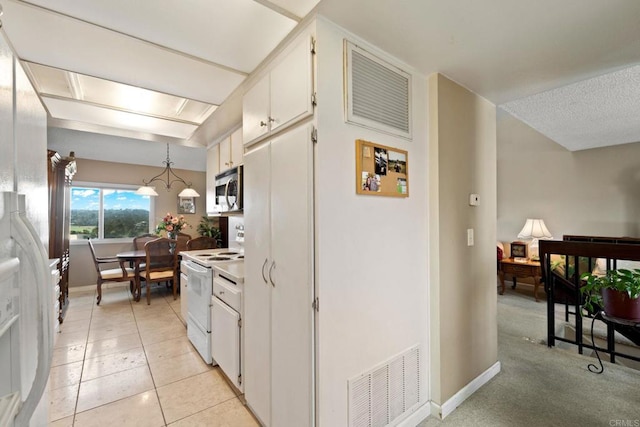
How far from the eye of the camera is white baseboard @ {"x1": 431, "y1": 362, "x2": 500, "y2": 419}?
1.83m

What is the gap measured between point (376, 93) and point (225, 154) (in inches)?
83.5

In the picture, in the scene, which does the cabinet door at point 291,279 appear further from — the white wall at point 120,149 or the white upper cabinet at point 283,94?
the white wall at point 120,149

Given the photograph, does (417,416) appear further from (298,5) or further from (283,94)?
(298,5)

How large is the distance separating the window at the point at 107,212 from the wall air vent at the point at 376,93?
226 inches

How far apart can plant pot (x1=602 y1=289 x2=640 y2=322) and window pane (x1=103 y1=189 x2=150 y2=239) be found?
693cm

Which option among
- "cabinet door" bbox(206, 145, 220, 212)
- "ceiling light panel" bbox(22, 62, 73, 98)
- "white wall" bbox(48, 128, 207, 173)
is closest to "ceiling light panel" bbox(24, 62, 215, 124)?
"ceiling light panel" bbox(22, 62, 73, 98)

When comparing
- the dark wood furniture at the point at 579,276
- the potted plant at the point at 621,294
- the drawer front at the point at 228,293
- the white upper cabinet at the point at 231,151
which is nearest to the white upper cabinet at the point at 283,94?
the white upper cabinet at the point at 231,151

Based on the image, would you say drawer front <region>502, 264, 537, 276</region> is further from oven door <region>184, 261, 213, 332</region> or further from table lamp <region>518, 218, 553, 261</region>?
oven door <region>184, 261, 213, 332</region>

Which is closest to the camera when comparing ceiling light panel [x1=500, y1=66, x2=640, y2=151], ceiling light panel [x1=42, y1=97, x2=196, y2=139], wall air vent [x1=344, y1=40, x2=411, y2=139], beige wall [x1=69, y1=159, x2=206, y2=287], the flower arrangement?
wall air vent [x1=344, y1=40, x2=411, y2=139]

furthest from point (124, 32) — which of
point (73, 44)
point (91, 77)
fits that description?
point (91, 77)

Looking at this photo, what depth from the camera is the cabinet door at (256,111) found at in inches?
69.4

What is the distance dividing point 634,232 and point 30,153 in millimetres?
6806

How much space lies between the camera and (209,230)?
6074mm

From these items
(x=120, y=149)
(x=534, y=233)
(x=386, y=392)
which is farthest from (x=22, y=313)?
(x=534, y=233)
